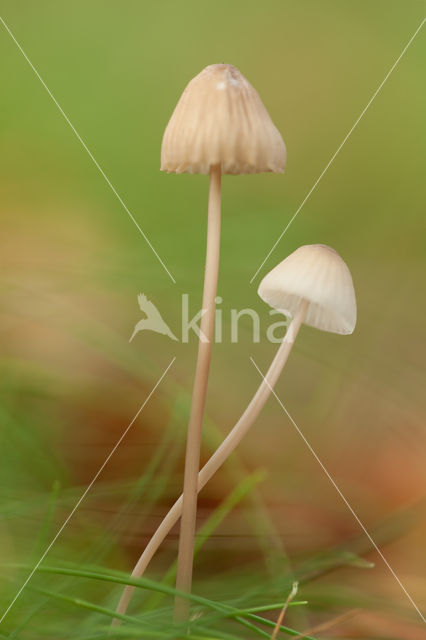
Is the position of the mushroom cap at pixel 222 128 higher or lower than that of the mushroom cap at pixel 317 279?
higher

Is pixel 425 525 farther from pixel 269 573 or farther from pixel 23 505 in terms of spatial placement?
pixel 23 505

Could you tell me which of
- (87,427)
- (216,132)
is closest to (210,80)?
(216,132)

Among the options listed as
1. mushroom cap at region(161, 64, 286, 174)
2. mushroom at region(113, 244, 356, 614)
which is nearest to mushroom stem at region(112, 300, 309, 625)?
mushroom at region(113, 244, 356, 614)

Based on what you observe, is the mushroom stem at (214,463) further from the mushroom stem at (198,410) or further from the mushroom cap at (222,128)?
the mushroom cap at (222,128)

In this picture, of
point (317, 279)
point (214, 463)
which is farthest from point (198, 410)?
point (317, 279)

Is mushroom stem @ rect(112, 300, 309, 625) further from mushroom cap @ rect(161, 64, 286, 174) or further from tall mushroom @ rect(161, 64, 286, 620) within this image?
mushroom cap @ rect(161, 64, 286, 174)

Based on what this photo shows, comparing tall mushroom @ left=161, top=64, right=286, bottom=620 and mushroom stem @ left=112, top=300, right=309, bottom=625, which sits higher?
tall mushroom @ left=161, top=64, right=286, bottom=620

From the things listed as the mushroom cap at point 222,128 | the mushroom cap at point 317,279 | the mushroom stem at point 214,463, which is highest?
the mushroom cap at point 222,128

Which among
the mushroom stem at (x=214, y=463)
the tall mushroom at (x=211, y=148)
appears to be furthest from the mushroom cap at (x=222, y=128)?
the mushroom stem at (x=214, y=463)
